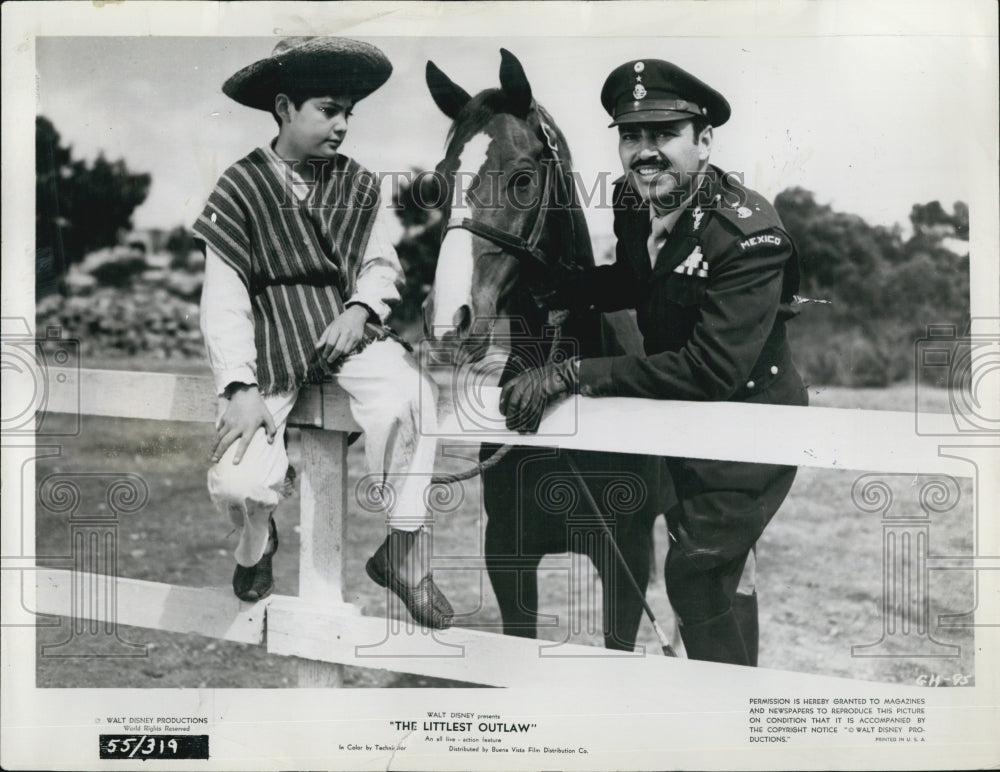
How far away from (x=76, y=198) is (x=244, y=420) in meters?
1.03

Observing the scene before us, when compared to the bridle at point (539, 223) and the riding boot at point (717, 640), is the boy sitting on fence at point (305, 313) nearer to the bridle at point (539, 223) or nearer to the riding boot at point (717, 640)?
the bridle at point (539, 223)

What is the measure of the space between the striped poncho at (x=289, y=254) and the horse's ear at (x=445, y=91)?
0.41m

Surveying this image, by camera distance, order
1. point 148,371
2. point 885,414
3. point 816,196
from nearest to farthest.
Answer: point 885,414 → point 816,196 → point 148,371

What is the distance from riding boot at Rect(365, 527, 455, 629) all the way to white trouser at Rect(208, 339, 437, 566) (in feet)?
0.19

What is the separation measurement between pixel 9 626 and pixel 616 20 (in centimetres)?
290

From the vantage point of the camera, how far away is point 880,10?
3.07m

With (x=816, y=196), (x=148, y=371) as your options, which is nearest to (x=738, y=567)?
Result: (x=816, y=196)

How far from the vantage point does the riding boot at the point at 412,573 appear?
116 inches

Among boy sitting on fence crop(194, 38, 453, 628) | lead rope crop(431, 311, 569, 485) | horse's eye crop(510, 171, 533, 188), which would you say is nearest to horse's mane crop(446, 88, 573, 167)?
horse's eye crop(510, 171, 533, 188)

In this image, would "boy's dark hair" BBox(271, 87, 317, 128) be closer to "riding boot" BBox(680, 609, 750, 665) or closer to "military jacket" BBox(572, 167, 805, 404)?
"military jacket" BBox(572, 167, 805, 404)

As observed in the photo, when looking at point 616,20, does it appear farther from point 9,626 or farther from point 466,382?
point 9,626

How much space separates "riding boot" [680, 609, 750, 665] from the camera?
9.58 ft

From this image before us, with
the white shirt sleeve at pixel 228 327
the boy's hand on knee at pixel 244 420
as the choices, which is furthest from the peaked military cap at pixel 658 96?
the boy's hand on knee at pixel 244 420

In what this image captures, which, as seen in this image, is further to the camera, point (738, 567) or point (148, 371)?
point (148, 371)
